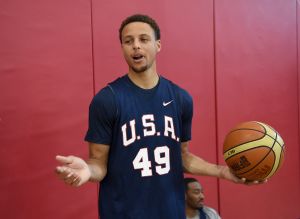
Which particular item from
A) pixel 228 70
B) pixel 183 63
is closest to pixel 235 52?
pixel 228 70

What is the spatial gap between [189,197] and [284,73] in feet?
6.01

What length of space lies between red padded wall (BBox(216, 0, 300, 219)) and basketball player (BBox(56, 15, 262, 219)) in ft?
5.70

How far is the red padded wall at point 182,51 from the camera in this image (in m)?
2.72

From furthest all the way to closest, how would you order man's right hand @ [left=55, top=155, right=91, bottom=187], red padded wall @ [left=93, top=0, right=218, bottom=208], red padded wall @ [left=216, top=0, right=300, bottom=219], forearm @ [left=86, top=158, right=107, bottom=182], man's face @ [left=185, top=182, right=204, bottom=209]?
red padded wall @ [left=216, top=0, right=300, bottom=219]
man's face @ [left=185, top=182, right=204, bottom=209]
red padded wall @ [left=93, top=0, right=218, bottom=208]
forearm @ [left=86, top=158, right=107, bottom=182]
man's right hand @ [left=55, top=155, right=91, bottom=187]

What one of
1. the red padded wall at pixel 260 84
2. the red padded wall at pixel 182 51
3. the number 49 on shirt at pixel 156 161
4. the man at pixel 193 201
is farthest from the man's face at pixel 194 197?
the number 49 on shirt at pixel 156 161

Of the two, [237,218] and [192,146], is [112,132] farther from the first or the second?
[237,218]

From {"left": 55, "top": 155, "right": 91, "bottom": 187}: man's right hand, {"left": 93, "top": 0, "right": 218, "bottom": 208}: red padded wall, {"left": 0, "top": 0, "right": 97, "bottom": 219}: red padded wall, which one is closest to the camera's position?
{"left": 55, "top": 155, "right": 91, "bottom": 187}: man's right hand

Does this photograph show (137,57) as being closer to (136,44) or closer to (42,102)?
(136,44)

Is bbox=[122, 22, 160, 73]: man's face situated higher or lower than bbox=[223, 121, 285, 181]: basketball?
higher

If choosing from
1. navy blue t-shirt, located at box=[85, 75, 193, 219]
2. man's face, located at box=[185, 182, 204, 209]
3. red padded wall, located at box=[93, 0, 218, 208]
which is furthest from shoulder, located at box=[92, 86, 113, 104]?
man's face, located at box=[185, 182, 204, 209]

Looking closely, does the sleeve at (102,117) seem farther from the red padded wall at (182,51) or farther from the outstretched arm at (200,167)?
the red padded wall at (182,51)

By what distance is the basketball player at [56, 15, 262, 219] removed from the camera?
5.39ft

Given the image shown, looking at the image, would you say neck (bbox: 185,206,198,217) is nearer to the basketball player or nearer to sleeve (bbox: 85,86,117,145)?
the basketball player

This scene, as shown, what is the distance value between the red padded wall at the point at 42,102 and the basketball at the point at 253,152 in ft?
3.65
